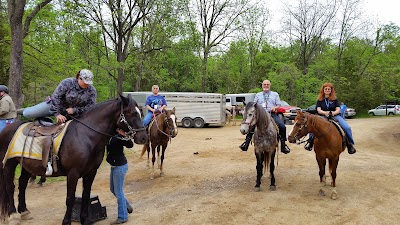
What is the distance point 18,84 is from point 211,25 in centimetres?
2881

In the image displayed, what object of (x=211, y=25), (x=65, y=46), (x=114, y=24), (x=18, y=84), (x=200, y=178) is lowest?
(x=200, y=178)

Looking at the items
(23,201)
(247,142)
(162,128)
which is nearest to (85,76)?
(23,201)

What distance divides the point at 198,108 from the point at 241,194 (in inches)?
683

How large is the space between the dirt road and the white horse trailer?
1242 centimetres

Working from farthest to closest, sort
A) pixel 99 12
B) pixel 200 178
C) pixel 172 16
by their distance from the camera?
pixel 172 16 < pixel 99 12 < pixel 200 178

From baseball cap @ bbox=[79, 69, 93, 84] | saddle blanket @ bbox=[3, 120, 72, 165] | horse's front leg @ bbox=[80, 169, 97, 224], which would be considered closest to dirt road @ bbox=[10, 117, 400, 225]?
horse's front leg @ bbox=[80, 169, 97, 224]

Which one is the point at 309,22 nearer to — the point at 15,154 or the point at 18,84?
the point at 18,84

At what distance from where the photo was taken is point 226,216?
5484 millimetres

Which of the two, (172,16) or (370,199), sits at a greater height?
(172,16)

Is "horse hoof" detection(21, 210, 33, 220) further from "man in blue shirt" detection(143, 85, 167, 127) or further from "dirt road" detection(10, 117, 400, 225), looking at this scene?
"man in blue shirt" detection(143, 85, 167, 127)

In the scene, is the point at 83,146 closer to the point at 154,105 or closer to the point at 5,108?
the point at 5,108

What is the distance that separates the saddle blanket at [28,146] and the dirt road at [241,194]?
130 centimetres

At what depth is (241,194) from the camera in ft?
22.8

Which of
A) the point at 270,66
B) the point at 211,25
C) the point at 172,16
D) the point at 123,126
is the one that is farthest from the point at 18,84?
the point at 270,66
